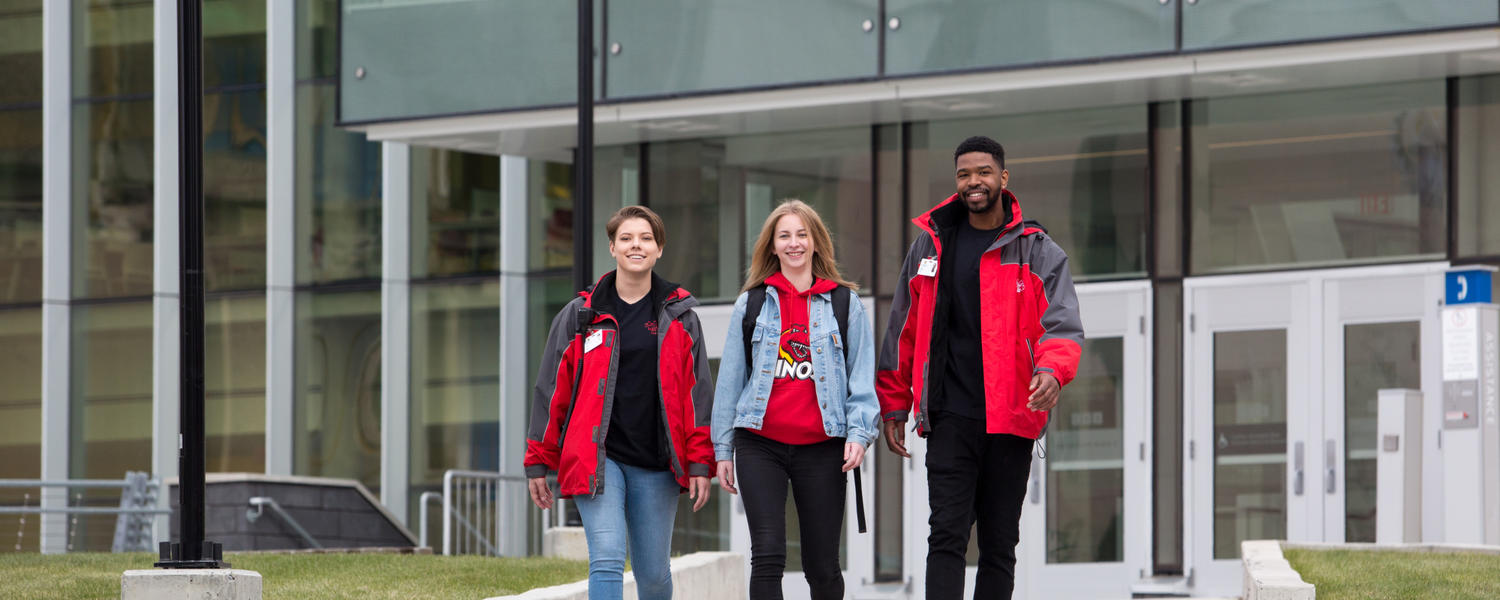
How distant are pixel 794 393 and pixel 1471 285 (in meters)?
9.90

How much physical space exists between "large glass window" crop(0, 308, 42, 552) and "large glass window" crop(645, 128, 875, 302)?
11639 mm

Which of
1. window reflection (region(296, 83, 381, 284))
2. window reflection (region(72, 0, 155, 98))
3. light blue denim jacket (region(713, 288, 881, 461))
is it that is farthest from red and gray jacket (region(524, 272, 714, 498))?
window reflection (region(72, 0, 155, 98))

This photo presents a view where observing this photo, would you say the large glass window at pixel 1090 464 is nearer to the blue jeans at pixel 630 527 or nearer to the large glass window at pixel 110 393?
the blue jeans at pixel 630 527

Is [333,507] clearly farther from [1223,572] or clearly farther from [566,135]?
[1223,572]

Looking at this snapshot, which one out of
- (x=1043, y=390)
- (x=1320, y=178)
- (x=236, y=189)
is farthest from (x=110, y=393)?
(x=1043, y=390)

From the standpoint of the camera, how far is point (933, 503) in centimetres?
714

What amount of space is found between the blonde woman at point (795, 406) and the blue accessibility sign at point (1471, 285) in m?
9.54

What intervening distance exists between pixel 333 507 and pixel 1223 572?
29.4ft

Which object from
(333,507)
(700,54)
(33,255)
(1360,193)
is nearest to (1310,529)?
(1360,193)

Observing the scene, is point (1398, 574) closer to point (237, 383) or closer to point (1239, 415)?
point (1239, 415)

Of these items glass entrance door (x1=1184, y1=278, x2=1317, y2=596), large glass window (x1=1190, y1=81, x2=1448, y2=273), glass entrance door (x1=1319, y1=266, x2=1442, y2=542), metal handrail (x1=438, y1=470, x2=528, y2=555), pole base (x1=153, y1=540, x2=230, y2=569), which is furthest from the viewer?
metal handrail (x1=438, y1=470, x2=528, y2=555)

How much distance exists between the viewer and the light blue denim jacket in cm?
735

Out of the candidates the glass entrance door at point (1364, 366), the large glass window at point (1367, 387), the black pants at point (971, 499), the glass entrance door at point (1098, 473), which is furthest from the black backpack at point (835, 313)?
the glass entrance door at point (1098, 473)

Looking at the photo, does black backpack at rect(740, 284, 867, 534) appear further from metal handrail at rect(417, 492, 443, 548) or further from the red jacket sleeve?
metal handrail at rect(417, 492, 443, 548)
